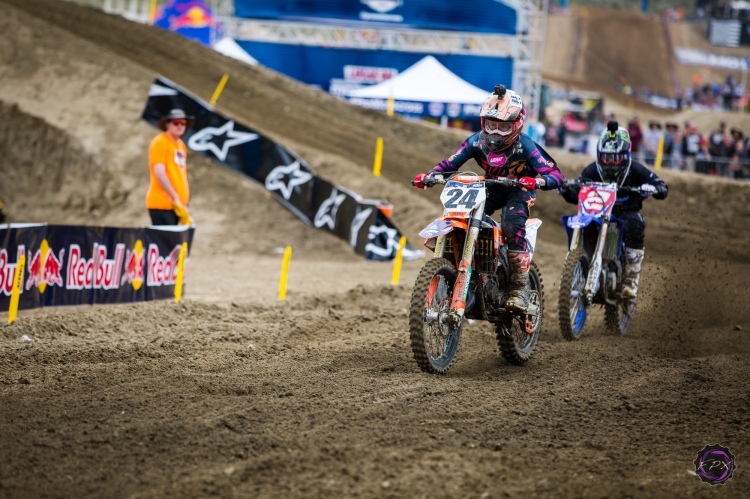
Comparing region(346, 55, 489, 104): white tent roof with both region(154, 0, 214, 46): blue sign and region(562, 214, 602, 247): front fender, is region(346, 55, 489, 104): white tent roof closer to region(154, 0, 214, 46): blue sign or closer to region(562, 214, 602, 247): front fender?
region(154, 0, 214, 46): blue sign

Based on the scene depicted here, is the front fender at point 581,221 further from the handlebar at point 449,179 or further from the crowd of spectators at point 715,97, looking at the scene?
the crowd of spectators at point 715,97

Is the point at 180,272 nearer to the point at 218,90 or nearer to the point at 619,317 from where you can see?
the point at 619,317

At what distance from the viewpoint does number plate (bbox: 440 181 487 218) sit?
6.07 metres

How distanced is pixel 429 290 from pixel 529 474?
2044 millimetres

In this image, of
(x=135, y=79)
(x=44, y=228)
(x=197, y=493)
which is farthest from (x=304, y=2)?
(x=197, y=493)

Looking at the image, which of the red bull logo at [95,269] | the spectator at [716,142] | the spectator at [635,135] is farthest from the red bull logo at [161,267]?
the spectator at [716,142]

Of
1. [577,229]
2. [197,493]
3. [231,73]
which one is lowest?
[197,493]

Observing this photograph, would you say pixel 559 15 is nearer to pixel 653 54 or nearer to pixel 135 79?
pixel 653 54

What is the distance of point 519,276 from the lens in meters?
6.63

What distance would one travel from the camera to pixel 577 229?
8.48m

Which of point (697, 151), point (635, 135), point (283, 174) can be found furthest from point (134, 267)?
point (697, 151)

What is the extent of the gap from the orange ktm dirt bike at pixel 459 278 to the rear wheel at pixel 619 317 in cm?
243

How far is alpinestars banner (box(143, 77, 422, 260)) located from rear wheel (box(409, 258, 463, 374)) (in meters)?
8.50

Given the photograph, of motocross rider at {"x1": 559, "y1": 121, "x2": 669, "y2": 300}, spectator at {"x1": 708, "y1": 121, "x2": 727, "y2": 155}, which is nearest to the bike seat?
motocross rider at {"x1": 559, "y1": 121, "x2": 669, "y2": 300}
